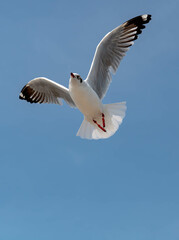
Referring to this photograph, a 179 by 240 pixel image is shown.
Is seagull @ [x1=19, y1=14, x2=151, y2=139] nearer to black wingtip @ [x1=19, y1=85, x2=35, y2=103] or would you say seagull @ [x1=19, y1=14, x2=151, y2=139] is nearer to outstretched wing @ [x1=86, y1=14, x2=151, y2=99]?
outstretched wing @ [x1=86, y1=14, x2=151, y2=99]

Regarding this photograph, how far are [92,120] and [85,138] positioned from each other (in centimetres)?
52

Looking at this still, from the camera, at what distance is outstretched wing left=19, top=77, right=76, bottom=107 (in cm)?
855

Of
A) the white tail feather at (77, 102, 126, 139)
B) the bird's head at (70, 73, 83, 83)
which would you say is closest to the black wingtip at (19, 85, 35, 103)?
the white tail feather at (77, 102, 126, 139)

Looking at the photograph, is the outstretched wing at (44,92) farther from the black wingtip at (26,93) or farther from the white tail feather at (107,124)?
the white tail feather at (107,124)

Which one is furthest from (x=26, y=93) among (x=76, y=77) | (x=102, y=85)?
(x=76, y=77)

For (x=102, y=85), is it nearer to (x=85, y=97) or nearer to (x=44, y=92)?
(x=85, y=97)

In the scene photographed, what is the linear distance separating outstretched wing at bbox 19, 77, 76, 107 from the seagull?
8 centimetres

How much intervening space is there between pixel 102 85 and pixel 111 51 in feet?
2.28

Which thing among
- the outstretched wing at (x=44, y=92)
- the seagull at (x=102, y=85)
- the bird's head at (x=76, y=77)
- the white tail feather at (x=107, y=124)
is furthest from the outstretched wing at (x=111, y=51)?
the outstretched wing at (x=44, y=92)

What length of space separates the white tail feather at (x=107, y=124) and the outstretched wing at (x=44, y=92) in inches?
25.3

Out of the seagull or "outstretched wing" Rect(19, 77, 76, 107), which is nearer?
the seagull

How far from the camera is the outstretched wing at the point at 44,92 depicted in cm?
855

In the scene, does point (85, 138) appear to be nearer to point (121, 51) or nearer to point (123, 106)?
point (123, 106)

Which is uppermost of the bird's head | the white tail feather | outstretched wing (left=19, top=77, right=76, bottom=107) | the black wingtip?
the black wingtip
